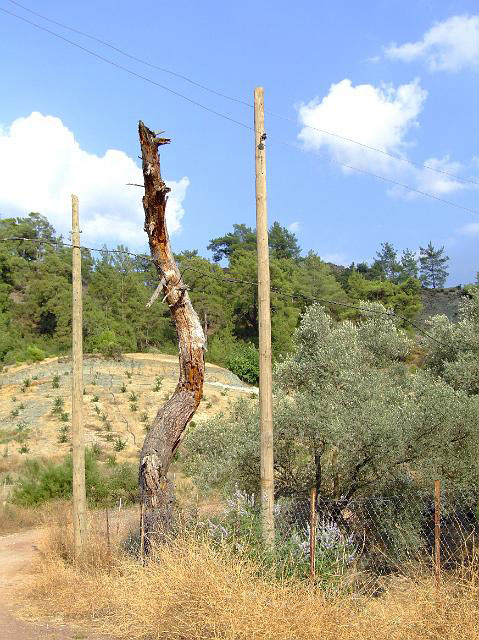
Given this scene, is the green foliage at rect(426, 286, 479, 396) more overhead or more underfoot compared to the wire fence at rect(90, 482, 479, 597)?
more overhead

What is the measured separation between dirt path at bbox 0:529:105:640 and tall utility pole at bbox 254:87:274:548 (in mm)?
2707

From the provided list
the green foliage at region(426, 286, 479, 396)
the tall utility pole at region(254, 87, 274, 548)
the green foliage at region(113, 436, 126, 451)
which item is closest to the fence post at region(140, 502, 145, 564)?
the tall utility pole at region(254, 87, 274, 548)

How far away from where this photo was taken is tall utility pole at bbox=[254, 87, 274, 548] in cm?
908

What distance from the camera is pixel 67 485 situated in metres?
20.4

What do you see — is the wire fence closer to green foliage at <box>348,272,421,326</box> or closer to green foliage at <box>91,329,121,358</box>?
green foliage at <box>91,329,121,358</box>

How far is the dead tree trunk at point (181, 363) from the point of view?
1053 centimetres

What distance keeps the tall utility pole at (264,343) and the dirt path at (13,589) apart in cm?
271

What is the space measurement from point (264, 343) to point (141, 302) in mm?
57074

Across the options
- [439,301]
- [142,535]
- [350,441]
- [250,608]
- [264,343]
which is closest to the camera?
[250,608]

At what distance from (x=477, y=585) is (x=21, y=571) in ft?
29.7

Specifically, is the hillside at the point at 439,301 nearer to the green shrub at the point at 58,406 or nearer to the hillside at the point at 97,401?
the hillside at the point at 97,401

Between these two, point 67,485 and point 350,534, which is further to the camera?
point 67,485

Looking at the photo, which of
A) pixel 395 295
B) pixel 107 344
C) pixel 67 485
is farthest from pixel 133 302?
pixel 67 485

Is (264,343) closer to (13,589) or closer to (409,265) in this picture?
(13,589)
